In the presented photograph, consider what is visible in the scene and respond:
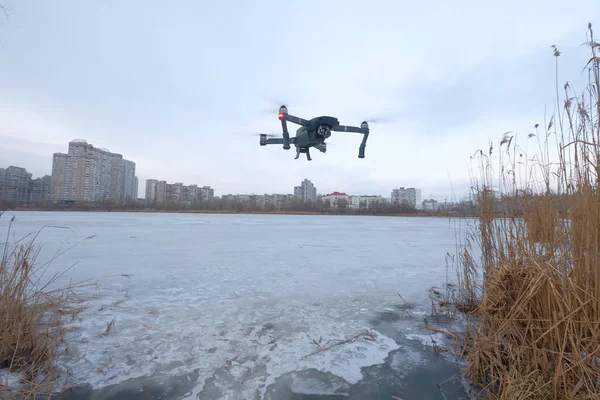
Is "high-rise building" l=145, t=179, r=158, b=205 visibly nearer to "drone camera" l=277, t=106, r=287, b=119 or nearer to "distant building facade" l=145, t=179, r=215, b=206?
"distant building facade" l=145, t=179, r=215, b=206

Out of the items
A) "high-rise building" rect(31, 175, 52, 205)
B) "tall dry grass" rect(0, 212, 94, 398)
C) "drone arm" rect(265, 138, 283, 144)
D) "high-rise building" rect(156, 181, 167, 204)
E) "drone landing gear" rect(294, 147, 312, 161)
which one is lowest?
"tall dry grass" rect(0, 212, 94, 398)

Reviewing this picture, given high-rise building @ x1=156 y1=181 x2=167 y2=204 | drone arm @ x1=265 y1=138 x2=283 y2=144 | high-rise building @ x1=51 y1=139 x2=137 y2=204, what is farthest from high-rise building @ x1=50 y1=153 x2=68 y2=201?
drone arm @ x1=265 y1=138 x2=283 y2=144

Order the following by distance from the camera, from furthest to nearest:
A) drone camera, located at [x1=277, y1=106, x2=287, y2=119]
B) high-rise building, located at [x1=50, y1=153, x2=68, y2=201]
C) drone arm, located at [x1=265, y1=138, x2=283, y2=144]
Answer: high-rise building, located at [x1=50, y1=153, x2=68, y2=201]
drone arm, located at [x1=265, y1=138, x2=283, y2=144]
drone camera, located at [x1=277, y1=106, x2=287, y2=119]

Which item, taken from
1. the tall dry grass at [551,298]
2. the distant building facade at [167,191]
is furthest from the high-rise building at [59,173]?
the tall dry grass at [551,298]

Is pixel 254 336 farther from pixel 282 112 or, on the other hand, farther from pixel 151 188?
pixel 151 188

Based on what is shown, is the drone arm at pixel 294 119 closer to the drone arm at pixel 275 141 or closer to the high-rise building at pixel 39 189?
the drone arm at pixel 275 141
